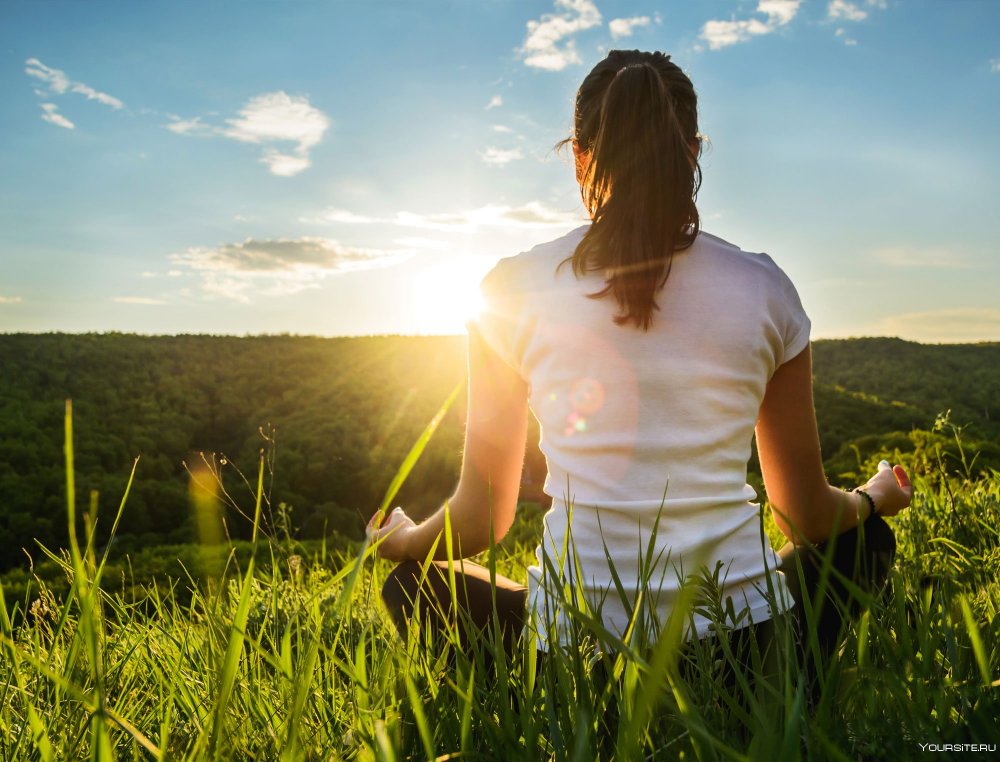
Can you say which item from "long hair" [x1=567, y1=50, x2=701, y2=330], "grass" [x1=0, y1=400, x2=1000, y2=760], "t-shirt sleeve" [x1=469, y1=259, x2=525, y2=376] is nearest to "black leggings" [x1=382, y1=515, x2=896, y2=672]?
"grass" [x1=0, y1=400, x2=1000, y2=760]

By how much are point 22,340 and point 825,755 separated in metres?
27.6

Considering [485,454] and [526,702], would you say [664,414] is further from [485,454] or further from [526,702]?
[526,702]

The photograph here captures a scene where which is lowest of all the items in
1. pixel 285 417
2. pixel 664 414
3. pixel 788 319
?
pixel 285 417

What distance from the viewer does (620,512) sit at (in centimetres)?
157

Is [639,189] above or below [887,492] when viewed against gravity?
above

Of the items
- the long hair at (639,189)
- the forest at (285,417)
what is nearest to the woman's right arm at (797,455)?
the long hair at (639,189)

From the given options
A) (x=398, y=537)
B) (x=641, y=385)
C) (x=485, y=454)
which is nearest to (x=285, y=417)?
(x=398, y=537)

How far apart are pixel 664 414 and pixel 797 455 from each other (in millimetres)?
472

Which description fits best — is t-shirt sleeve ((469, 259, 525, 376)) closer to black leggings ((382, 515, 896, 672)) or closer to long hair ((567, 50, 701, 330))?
long hair ((567, 50, 701, 330))

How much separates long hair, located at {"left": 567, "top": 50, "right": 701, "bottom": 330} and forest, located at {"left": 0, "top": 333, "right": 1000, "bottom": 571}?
7.34 metres

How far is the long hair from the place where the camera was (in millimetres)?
1640

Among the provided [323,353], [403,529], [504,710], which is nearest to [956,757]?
[504,710]

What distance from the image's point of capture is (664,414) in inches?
62.7

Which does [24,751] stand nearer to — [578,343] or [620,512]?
[620,512]
